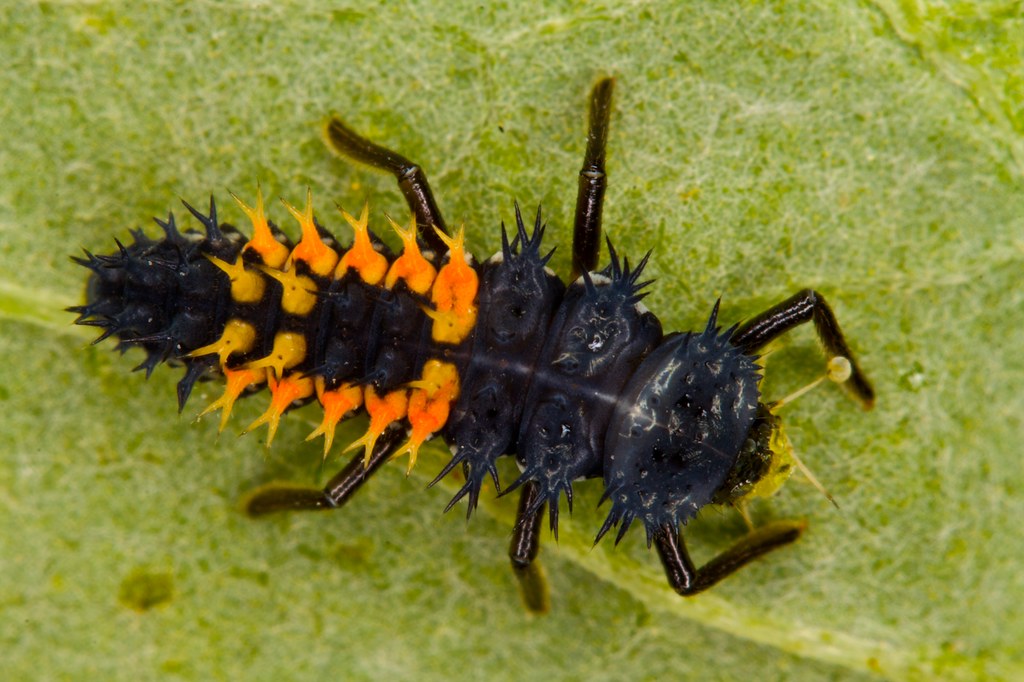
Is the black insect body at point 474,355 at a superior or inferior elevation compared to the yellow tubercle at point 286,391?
superior

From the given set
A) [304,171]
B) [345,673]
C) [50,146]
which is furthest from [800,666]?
[50,146]

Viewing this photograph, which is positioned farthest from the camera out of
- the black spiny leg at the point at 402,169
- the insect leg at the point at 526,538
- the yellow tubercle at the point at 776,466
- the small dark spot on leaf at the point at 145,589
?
the small dark spot on leaf at the point at 145,589

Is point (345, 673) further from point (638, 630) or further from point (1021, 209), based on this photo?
point (1021, 209)

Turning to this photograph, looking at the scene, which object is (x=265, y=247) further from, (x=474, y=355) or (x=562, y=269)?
(x=562, y=269)

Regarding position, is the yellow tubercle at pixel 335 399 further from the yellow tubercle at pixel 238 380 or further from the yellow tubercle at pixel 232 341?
the yellow tubercle at pixel 232 341

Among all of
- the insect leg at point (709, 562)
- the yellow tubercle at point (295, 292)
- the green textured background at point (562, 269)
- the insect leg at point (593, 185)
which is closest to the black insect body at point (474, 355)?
the yellow tubercle at point (295, 292)

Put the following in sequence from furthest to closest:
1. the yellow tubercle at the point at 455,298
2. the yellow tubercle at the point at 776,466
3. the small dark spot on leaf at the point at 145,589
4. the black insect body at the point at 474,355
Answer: the small dark spot on leaf at the point at 145,589 → the yellow tubercle at the point at 776,466 → the yellow tubercle at the point at 455,298 → the black insect body at the point at 474,355

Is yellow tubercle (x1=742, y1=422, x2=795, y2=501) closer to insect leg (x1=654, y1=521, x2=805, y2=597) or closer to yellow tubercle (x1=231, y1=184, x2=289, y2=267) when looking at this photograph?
insect leg (x1=654, y1=521, x2=805, y2=597)
